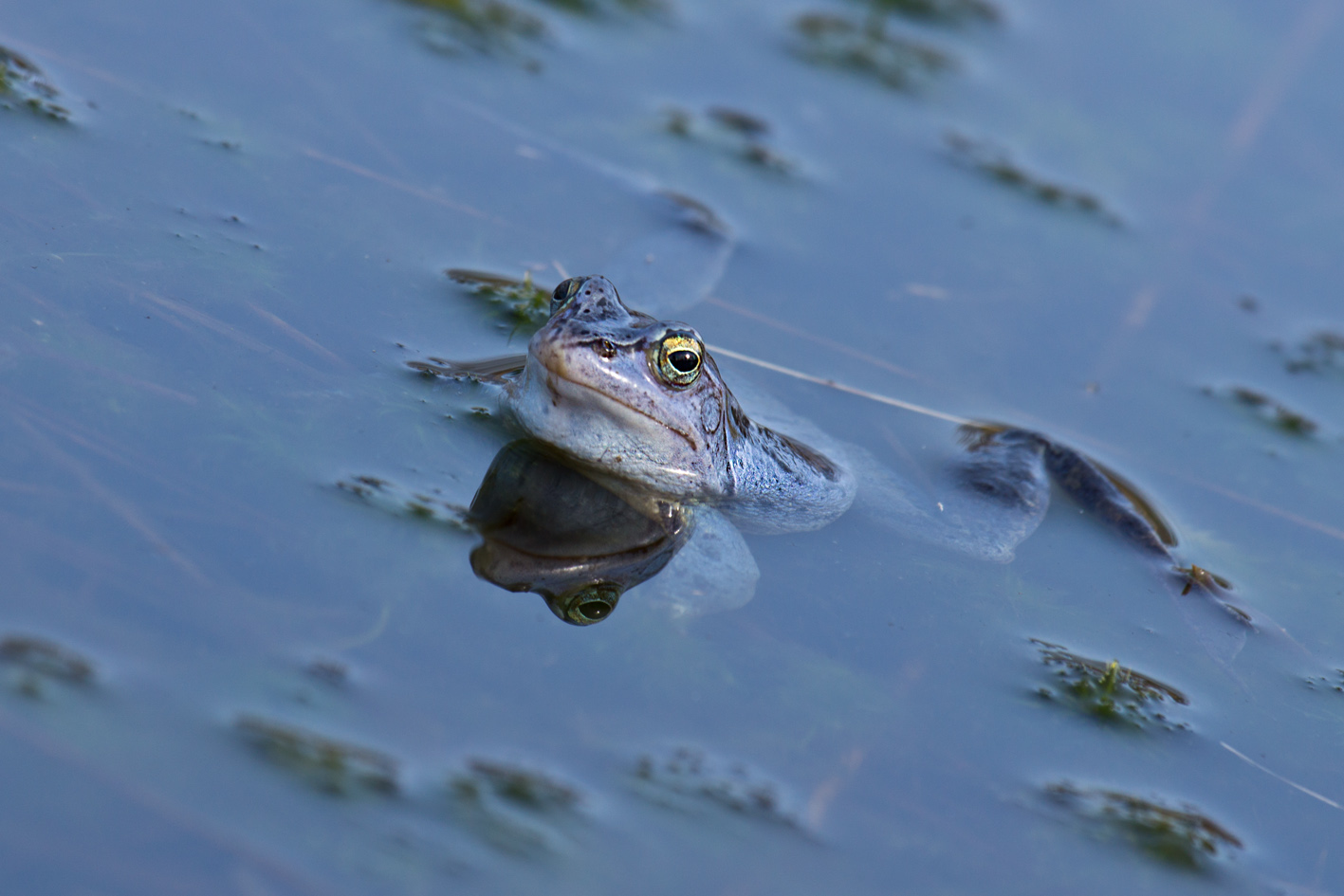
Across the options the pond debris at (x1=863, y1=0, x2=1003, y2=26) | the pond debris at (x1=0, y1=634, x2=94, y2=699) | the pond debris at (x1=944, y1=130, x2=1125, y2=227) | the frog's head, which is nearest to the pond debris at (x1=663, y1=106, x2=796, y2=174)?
the pond debris at (x1=944, y1=130, x2=1125, y2=227)

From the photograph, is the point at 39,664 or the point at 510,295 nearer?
the point at 39,664

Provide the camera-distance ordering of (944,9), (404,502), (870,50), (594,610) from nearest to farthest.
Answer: (594,610) → (404,502) → (870,50) → (944,9)

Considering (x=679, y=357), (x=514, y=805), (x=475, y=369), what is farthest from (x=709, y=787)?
(x=475, y=369)

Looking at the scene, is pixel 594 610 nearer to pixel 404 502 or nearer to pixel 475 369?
pixel 404 502

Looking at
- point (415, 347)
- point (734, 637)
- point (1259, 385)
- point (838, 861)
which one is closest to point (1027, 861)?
point (838, 861)

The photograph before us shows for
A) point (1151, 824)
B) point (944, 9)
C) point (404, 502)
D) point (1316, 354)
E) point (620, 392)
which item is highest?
point (944, 9)

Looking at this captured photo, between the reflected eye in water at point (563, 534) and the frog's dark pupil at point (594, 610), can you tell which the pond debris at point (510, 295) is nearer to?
the reflected eye in water at point (563, 534)
